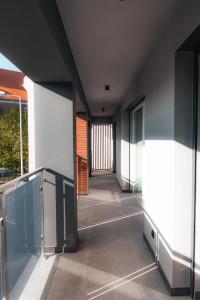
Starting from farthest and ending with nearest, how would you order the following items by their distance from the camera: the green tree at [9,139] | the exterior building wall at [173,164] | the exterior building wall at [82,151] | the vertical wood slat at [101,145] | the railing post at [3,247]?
1. the vertical wood slat at [101,145]
2. the green tree at [9,139]
3. the exterior building wall at [82,151]
4. the exterior building wall at [173,164]
5. the railing post at [3,247]

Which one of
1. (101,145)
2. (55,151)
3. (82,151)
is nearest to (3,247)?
(55,151)

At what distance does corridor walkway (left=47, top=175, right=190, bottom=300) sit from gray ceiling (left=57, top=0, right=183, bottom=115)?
243cm

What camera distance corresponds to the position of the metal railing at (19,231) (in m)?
1.77

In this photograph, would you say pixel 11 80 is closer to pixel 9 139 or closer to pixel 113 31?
pixel 9 139

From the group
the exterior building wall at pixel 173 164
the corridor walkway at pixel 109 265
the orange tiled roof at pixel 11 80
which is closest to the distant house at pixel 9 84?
the orange tiled roof at pixel 11 80

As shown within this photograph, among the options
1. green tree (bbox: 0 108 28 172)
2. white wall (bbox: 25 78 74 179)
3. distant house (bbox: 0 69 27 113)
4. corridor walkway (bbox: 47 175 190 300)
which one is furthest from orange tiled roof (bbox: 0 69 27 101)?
white wall (bbox: 25 78 74 179)

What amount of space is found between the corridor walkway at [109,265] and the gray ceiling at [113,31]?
2430 millimetres

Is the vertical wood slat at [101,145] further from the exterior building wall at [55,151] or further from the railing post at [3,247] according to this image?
the railing post at [3,247]

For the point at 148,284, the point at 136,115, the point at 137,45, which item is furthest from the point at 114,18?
the point at 136,115

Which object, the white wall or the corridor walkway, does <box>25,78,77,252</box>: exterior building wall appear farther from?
the corridor walkway

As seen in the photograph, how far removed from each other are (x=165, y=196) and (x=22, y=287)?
153 centimetres

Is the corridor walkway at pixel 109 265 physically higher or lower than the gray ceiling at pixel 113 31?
lower

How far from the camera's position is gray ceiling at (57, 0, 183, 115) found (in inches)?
81.9

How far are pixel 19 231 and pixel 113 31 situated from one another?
6.58 feet
